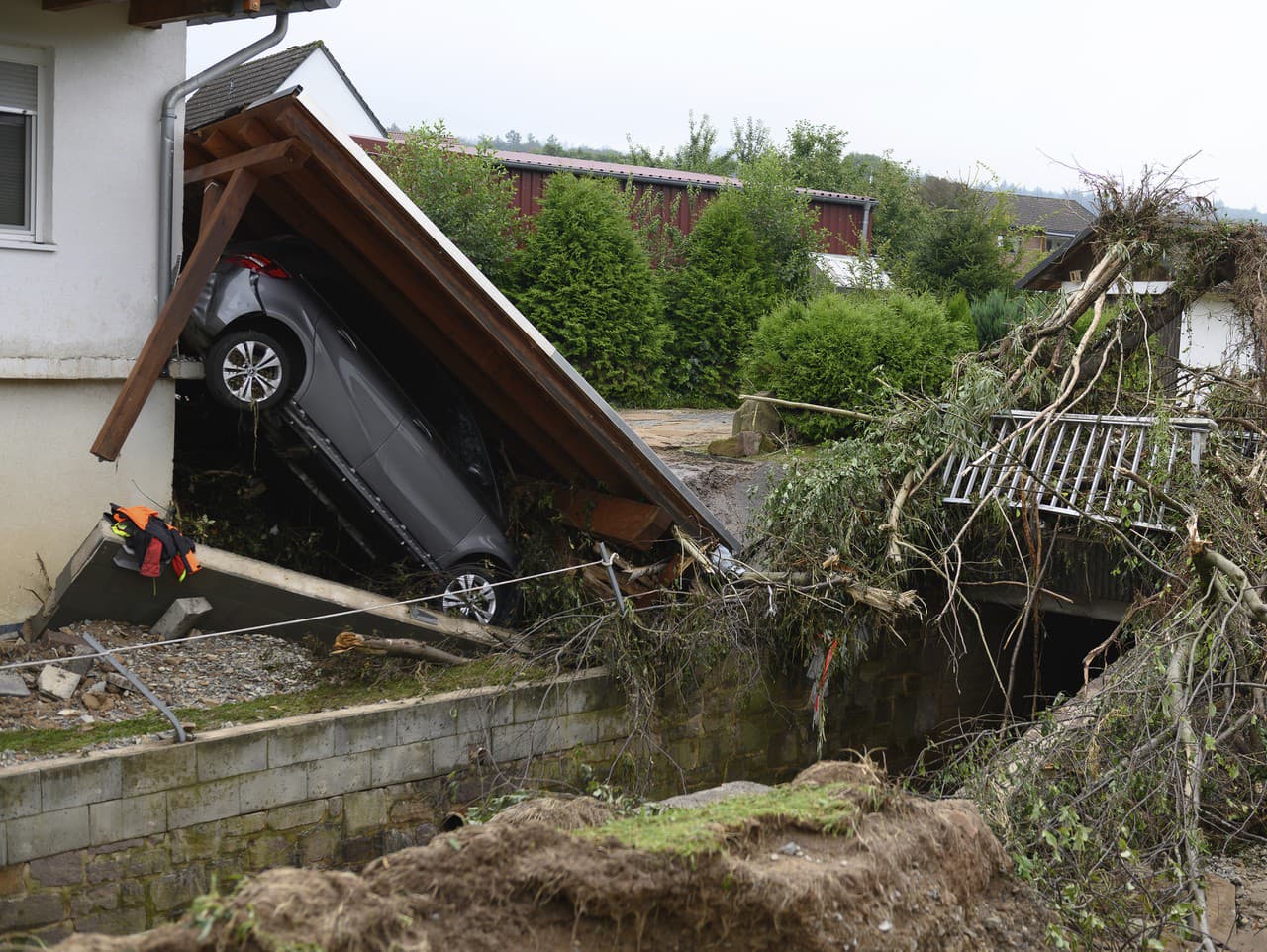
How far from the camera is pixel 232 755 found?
637cm

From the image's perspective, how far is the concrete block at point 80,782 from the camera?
5719mm

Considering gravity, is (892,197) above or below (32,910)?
above

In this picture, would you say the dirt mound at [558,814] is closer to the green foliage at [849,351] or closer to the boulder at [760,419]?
the green foliage at [849,351]

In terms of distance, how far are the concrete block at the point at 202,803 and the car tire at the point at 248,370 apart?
110 inches

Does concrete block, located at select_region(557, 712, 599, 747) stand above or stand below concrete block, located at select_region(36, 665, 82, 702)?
below

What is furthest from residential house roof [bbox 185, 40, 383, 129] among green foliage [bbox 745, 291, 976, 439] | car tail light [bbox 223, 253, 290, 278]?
green foliage [bbox 745, 291, 976, 439]

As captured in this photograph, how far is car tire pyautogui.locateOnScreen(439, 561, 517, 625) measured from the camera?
8688 mm

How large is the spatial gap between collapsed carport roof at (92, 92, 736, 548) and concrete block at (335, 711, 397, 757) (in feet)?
7.72

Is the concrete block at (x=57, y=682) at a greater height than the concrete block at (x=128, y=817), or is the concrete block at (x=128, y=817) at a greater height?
the concrete block at (x=57, y=682)

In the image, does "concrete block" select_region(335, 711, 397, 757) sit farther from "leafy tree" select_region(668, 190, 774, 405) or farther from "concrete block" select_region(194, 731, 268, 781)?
"leafy tree" select_region(668, 190, 774, 405)

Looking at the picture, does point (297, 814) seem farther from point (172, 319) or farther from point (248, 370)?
point (172, 319)

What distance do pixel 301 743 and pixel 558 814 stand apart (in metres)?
3.20

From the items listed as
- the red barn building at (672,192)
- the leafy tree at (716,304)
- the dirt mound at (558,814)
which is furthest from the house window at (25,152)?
the leafy tree at (716,304)

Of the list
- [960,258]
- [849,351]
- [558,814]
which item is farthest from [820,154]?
[558,814]
